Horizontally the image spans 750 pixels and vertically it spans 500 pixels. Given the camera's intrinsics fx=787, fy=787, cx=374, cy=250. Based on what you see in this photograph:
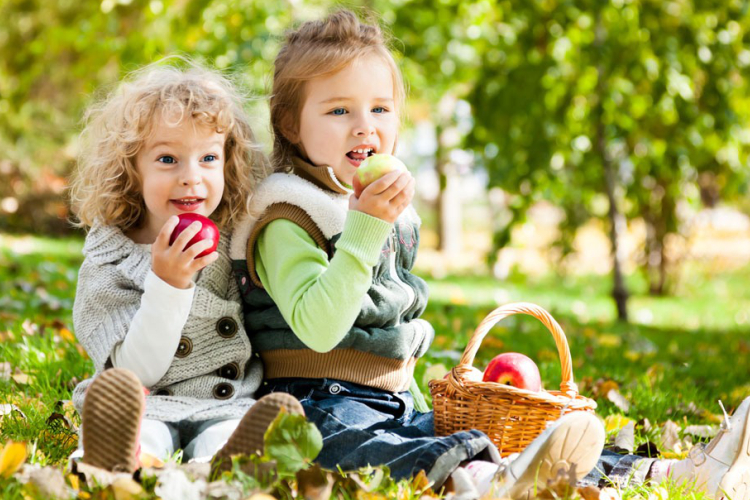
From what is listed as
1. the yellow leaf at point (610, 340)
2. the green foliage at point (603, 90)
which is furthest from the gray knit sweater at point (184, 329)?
the green foliage at point (603, 90)

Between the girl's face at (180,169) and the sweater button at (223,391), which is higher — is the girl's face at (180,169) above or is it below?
above

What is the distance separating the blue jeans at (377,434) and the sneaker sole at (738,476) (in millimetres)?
584

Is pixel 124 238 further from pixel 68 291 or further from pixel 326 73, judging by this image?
pixel 68 291

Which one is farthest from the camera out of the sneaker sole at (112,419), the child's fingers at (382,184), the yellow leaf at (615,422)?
the yellow leaf at (615,422)

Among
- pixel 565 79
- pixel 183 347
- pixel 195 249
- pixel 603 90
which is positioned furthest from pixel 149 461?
pixel 565 79

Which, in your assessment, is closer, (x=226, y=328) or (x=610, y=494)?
(x=610, y=494)

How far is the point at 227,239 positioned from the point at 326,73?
0.59 m

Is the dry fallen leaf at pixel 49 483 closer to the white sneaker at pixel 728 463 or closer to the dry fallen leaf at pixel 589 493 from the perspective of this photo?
the dry fallen leaf at pixel 589 493

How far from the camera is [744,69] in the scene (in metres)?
5.78

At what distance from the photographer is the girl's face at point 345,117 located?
238cm

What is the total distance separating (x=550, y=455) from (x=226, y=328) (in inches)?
39.5

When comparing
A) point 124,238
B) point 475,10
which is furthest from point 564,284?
point 124,238

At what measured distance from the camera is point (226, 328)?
2307 mm

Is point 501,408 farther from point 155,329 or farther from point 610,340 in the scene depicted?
point 610,340
